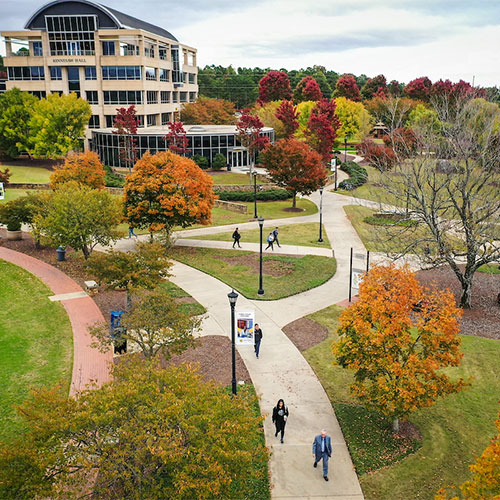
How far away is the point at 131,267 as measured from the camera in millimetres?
19500

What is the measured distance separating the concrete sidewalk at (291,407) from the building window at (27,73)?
5497 cm

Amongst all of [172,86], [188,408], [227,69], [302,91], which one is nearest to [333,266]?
[188,408]

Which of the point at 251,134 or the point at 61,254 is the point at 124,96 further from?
the point at 61,254

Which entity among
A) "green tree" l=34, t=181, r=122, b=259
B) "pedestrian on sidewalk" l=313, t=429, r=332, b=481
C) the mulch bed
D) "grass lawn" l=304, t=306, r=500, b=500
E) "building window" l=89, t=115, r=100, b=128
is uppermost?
"building window" l=89, t=115, r=100, b=128

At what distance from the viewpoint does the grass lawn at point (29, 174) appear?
50531mm

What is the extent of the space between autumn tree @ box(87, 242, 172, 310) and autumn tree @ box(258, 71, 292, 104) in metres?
86.5

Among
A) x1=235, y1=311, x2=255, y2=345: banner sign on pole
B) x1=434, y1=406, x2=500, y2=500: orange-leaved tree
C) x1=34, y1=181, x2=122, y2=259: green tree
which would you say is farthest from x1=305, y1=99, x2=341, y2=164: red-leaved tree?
x1=434, y1=406, x2=500, y2=500: orange-leaved tree

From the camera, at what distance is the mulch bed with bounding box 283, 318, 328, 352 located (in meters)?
18.8

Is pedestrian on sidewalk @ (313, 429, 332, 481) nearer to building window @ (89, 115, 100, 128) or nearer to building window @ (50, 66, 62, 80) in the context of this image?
building window @ (89, 115, 100, 128)

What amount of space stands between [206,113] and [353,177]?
1135 inches

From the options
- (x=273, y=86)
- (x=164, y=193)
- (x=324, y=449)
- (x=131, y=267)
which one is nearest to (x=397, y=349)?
(x=324, y=449)

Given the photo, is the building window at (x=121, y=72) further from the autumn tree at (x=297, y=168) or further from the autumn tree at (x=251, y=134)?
the autumn tree at (x=297, y=168)

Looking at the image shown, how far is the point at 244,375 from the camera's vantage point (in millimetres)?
16422

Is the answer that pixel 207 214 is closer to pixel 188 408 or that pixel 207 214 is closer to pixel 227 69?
pixel 188 408
